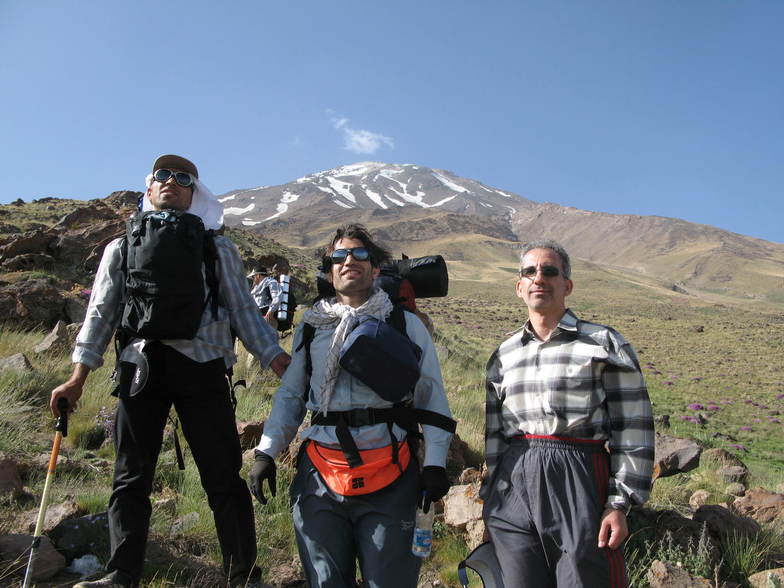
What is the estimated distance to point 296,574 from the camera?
2.91 metres

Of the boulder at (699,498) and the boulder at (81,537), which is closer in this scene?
the boulder at (81,537)

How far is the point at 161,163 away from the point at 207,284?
0.75 m

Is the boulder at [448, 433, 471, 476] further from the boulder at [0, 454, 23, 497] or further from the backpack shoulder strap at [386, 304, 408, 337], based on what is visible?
the boulder at [0, 454, 23, 497]

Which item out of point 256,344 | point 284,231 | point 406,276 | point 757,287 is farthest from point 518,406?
point 284,231

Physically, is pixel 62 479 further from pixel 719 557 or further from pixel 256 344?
Answer: pixel 719 557

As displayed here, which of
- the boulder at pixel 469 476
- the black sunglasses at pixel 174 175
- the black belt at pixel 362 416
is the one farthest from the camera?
the boulder at pixel 469 476

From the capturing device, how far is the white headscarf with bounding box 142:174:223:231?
274 centimetres

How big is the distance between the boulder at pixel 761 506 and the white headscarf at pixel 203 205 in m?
4.37

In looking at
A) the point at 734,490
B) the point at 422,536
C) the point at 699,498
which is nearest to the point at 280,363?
the point at 422,536

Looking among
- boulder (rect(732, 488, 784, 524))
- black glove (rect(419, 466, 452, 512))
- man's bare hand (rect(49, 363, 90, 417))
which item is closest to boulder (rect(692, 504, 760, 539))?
boulder (rect(732, 488, 784, 524))

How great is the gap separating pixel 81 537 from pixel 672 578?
3279 mm

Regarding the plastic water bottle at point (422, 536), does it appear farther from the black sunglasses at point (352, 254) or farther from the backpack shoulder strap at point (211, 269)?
the backpack shoulder strap at point (211, 269)

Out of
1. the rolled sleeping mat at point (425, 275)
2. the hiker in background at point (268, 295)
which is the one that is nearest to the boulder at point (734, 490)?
the rolled sleeping mat at point (425, 275)

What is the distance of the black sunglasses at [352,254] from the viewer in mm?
2426
